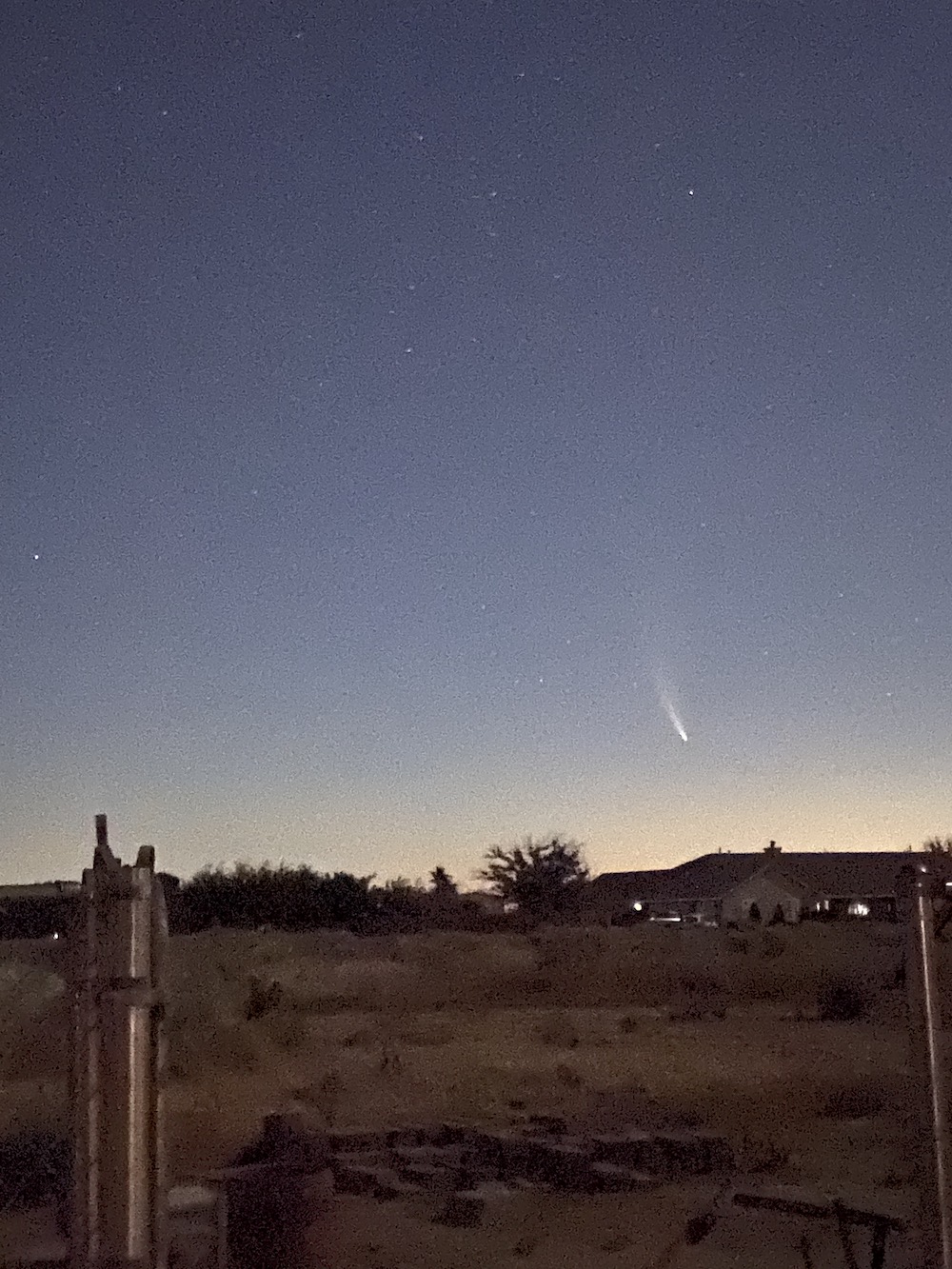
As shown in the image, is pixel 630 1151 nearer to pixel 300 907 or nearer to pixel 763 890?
pixel 300 907

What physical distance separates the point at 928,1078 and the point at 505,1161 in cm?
839

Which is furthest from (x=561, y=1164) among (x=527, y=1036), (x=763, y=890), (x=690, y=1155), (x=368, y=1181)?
(x=763, y=890)

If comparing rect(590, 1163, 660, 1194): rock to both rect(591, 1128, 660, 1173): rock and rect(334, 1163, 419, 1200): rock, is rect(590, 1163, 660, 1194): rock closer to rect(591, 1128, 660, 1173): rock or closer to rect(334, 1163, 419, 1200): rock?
rect(591, 1128, 660, 1173): rock

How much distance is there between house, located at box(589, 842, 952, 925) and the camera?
231 ft

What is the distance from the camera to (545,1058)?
2594 centimetres

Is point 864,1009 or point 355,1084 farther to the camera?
point 864,1009

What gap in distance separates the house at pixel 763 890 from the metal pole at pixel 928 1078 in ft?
193

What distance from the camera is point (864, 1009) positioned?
34094 mm

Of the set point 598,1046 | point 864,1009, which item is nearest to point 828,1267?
point 598,1046

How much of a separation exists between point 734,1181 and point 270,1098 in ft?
30.2

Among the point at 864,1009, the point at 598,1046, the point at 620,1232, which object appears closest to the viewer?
the point at 620,1232

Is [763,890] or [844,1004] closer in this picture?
[844,1004]

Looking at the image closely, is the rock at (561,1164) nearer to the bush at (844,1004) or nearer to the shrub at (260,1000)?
the shrub at (260,1000)

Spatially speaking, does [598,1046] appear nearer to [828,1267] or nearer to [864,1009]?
[864,1009]
